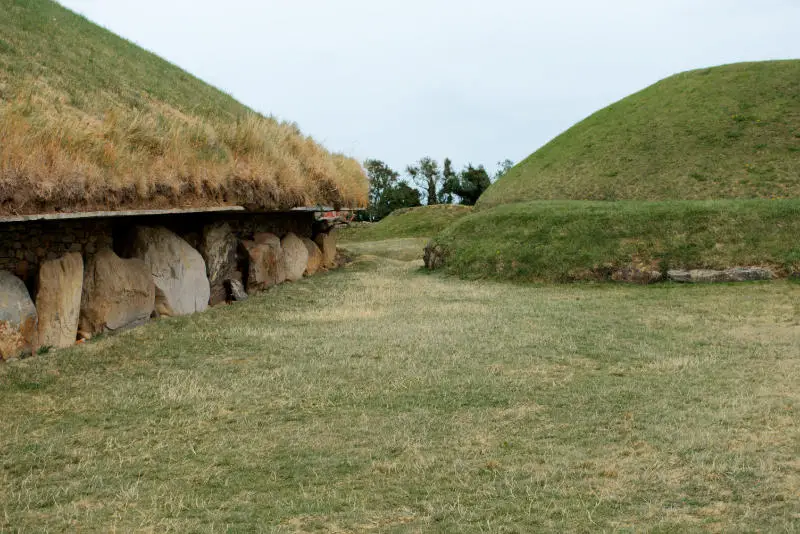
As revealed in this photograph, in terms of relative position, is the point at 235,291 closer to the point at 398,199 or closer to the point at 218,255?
the point at 218,255

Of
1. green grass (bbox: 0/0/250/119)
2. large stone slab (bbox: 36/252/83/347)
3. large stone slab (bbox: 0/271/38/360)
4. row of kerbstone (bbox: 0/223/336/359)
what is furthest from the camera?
green grass (bbox: 0/0/250/119)

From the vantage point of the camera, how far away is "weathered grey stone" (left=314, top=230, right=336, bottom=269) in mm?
17797

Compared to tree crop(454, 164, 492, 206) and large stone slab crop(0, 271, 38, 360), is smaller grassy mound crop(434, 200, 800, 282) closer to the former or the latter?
large stone slab crop(0, 271, 38, 360)

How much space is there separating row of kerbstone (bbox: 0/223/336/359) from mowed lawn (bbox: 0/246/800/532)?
0.47 meters

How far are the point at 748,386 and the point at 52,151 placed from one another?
7584 millimetres

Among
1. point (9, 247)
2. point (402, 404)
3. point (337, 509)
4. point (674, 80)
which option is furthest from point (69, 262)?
point (674, 80)

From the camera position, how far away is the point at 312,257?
16.8 meters

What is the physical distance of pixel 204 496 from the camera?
461 cm

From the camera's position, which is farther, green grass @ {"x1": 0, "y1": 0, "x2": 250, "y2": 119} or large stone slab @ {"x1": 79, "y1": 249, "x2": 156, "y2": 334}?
green grass @ {"x1": 0, "y1": 0, "x2": 250, "y2": 119}

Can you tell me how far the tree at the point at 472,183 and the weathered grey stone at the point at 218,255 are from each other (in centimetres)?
4006

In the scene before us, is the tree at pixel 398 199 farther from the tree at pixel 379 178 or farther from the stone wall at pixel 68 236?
the stone wall at pixel 68 236

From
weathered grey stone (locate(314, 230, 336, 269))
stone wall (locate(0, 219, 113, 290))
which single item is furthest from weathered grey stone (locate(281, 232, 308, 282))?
stone wall (locate(0, 219, 113, 290))

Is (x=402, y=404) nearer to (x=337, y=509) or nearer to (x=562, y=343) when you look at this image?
(x=337, y=509)

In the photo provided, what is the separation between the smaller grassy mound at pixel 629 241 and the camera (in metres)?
15.1
